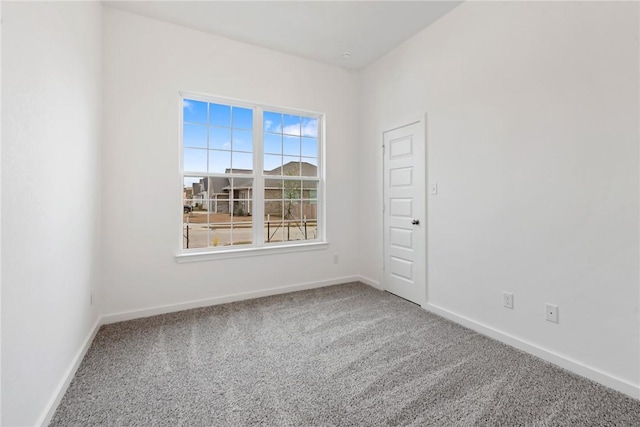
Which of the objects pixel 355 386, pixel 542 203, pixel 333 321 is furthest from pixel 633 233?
pixel 333 321

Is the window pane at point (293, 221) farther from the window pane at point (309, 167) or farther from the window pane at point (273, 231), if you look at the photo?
the window pane at point (309, 167)

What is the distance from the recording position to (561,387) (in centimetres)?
177

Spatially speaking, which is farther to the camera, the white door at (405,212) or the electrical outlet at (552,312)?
the white door at (405,212)

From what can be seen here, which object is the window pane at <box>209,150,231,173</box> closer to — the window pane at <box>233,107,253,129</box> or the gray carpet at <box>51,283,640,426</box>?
the window pane at <box>233,107,253,129</box>

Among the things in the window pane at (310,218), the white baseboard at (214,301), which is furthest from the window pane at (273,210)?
the white baseboard at (214,301)

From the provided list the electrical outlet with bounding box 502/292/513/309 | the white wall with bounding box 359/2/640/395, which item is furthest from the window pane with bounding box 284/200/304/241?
the electrical outlet with bounding box 502/292/513/309

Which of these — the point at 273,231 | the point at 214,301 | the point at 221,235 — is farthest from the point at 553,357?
the point at 221,235

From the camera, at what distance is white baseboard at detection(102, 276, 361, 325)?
2.74 meters

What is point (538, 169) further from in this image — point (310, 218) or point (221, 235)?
point (221, 235)

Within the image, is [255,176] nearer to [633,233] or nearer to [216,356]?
[216,356]

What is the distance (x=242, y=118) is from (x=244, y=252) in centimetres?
158

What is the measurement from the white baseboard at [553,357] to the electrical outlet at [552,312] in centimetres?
23

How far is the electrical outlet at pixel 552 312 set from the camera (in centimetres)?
203

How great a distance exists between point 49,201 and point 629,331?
3.37 meters
